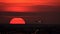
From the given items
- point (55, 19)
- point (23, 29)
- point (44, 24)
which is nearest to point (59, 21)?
point (55, 19)

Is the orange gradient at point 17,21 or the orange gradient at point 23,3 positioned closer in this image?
the orange gradient at point 17,21

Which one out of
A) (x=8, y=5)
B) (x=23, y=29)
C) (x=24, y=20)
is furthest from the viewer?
(x=8, y=5)

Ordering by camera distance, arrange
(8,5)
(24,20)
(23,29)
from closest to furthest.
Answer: (23,29) → (24,20) → (8,5)

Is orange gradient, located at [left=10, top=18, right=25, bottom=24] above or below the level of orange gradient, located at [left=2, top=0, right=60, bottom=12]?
below

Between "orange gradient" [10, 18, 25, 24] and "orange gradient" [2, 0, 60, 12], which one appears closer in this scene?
"orange gradient" [10, 18, 25, 24]

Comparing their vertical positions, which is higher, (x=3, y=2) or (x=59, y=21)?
(x=3, y=2)

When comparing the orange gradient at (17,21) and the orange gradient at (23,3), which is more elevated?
the orange gradient at (23,3)

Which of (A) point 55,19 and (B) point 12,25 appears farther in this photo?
(A) point 55,19

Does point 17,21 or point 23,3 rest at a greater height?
point 23,3

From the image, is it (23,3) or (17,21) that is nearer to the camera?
(17,21)

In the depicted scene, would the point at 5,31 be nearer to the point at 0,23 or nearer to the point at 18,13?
the point at 0,23
